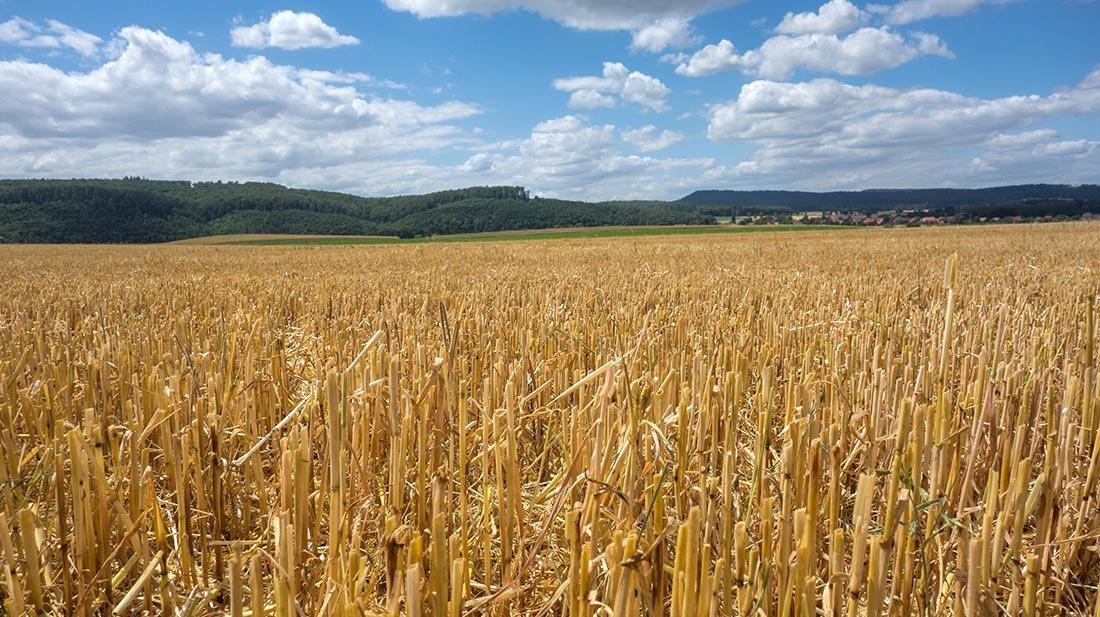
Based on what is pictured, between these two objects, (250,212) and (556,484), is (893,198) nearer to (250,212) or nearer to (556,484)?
(250,212)

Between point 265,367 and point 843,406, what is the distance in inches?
104

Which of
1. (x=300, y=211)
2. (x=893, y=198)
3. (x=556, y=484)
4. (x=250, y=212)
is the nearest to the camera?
(x=556, y=484)

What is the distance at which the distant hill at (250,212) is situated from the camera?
249 feet

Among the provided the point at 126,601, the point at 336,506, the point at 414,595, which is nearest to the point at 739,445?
the point at 336,506

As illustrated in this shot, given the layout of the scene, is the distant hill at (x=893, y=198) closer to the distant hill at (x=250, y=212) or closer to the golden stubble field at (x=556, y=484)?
the distant hill at (x=250, y=212)

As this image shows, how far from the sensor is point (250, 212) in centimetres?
10106

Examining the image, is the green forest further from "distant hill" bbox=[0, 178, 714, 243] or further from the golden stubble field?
the golden stubble field

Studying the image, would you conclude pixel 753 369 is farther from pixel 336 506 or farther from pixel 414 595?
pixel 414 595

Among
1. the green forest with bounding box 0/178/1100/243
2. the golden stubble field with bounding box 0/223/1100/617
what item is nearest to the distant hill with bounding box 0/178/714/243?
the green forest with bounding box 0/178/1100/243

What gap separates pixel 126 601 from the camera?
1412 mm

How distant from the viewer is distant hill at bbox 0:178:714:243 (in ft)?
249

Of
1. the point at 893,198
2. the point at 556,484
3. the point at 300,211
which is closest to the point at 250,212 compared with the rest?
the point at 300,211

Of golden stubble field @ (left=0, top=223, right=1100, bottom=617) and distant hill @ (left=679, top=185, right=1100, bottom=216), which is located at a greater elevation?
distant hill @ (left=679, top=185, right=1100, bottom=216)

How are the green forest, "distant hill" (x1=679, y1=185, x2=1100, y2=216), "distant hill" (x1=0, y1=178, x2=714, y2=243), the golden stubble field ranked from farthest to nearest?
"distant hill" (x1=679, y1=185, x2=1100, y2=216), "distant hill" (x1=0, y1=178, x2=714, y2=243), the green forest, the golden stubble field
